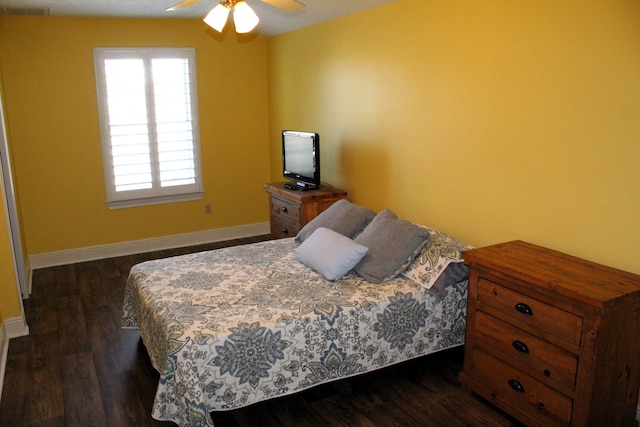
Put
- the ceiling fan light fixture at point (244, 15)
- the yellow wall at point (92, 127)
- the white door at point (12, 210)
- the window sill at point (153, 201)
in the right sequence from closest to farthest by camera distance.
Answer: the ceiling fan light fixture at point (244, 15) → the white door at point (12, 210) → the yellow wall at point (92, 127) → the window sill at point (153, 201)

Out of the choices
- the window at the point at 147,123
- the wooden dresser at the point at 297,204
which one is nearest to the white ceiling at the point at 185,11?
the window at the point at 147,123

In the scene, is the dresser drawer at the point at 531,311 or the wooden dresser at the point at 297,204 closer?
the dresser drawer at the point at 531,311

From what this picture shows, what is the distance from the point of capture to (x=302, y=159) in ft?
15.9

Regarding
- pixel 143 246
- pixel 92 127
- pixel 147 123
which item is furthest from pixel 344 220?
pixel 92 127

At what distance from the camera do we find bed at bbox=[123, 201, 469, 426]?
8.18 ft

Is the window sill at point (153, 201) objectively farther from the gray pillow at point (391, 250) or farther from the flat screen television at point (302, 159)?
the gray pillow at point (391, 250)

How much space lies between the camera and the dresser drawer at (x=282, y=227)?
15.5ft

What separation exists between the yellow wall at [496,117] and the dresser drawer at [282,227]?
0.64 metres

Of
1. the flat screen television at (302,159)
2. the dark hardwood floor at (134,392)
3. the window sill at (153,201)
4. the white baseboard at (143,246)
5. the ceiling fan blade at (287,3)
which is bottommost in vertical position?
the dark hardwood floor at (134,392)

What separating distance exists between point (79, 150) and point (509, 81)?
161 inches

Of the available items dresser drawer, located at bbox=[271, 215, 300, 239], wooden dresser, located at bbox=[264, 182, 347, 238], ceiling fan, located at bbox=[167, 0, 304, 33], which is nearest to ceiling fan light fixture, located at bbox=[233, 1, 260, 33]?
ceiling fan, located at bbox=[167, 0, 304, 33]

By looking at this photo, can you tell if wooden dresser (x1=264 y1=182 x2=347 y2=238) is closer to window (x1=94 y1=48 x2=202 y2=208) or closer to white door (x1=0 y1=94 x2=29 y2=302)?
window (x1=94 y1=48 x2=202 y2=208)

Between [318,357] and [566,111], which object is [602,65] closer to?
[566,111]

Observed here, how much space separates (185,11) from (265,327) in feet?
11.2
